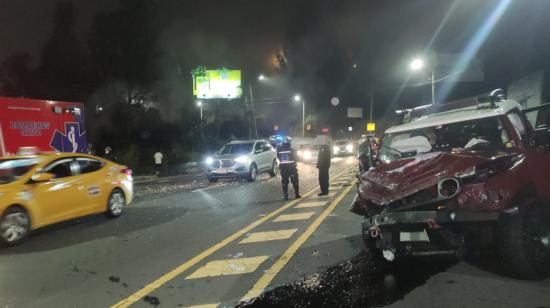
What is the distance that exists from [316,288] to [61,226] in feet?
21.8

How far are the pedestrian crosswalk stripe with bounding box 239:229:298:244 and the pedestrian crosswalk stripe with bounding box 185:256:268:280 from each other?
1091mm

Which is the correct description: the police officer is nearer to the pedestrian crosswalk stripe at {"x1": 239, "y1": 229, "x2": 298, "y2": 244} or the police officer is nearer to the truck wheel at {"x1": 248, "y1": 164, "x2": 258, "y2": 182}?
the pedestrian crosswalk stripe at {"x1": 239, "y1": 229, "x2": 298, "y2": 244}

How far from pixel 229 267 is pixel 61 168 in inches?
191

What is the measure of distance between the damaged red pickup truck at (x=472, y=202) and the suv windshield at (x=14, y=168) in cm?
615

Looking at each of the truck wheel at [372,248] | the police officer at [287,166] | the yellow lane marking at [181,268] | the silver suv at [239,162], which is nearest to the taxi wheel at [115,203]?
the yellow lane marking at [181,268]

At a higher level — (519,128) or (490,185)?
(519,128)

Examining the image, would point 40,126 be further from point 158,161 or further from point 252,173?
point 158,161

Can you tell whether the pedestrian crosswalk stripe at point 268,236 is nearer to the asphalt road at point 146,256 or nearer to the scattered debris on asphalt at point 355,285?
the asphalt road at point 146,256

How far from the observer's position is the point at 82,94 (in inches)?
1257

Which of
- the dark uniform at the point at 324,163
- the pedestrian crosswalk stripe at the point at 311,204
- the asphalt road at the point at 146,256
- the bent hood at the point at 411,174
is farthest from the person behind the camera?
the dark uniform at the point at 324,163

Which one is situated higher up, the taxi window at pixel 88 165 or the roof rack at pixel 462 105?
the roof rack at pixel 462 105

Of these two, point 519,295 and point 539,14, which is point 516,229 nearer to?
point 519,295

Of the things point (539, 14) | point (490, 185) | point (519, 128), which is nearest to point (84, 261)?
point (490, 185)

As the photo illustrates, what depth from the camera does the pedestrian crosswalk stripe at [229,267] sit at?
226 inches
